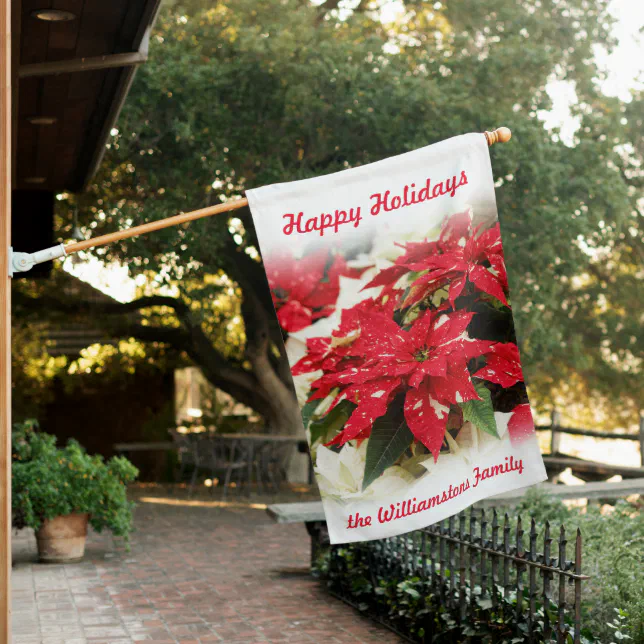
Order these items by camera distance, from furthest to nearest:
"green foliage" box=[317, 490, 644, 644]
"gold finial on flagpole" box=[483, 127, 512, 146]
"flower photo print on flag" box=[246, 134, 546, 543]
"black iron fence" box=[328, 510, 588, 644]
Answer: "green foliage" box=[317, 490, 644, 644], "black iron fence" box=[328, 510, 588, 644], "flower photo print on flag" box=[246, 134, 546, 543], "gold finial on flagpole" box=[483, 127, 512, 146]

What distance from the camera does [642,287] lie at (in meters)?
20.4

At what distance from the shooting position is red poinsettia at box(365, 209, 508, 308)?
4.08 metres

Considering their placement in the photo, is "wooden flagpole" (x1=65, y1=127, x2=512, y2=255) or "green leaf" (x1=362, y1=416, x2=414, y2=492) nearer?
"wooden flagpole" (x1=65, y1=127, x2=512, y2=255)

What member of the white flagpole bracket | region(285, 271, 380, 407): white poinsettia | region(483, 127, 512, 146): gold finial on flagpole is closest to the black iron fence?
→ region(285, 271, 380, 407): white poinsettia

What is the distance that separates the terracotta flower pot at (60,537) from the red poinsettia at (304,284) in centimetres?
543

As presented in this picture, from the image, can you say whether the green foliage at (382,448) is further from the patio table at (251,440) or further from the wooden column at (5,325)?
the patio table at (251,440)

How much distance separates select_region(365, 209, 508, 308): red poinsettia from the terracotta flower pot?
5661 mm

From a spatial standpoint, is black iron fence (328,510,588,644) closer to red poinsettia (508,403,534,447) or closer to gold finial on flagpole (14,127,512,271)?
red poinsettia (508,403,534,447)

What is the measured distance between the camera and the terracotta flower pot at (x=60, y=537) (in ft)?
28.6

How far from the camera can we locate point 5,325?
350 cm

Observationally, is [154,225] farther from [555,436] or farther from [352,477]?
[555,436]

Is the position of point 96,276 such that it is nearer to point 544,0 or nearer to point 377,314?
point 544,0

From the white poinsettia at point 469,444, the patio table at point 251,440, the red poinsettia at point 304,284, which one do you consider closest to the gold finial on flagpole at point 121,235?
the red poinsettia at point 304,284

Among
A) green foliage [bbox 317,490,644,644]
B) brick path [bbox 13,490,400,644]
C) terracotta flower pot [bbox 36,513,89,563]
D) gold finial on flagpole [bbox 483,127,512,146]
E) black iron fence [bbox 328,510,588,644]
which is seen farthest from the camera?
terracotta flower pot [bbox 36,513,89,563]
